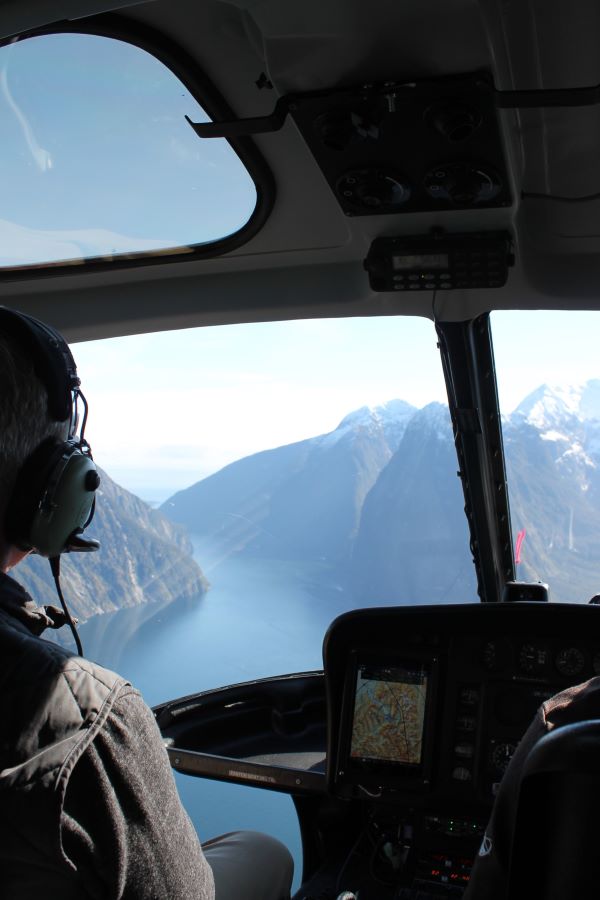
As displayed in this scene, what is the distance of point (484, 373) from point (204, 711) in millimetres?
1510

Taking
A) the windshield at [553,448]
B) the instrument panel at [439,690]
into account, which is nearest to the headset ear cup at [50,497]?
the instrument panel at [439,690]

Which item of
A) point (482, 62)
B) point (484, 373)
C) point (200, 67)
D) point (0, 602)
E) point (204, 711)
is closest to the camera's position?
point (0, 602)

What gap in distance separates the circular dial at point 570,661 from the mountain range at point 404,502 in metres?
0.54

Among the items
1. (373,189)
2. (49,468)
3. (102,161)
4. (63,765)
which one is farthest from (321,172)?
(63,765)

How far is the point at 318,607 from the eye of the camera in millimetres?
3559

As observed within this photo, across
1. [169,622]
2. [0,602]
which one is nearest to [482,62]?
[0,602]

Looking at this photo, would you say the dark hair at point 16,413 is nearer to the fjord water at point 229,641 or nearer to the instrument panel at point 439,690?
the instrument panel at point 439,690

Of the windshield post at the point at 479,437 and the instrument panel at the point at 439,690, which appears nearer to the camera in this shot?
the instrument panel at the point at 439,690

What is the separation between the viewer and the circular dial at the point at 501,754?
7.41 feet

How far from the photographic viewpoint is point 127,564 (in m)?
3.32

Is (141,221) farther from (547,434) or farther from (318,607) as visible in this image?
(318,607)

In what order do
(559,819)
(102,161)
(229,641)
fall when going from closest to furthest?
(559,819) → (102,161) → (229,641)

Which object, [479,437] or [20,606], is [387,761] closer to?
[479,437]

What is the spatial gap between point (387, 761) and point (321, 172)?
1614mm
